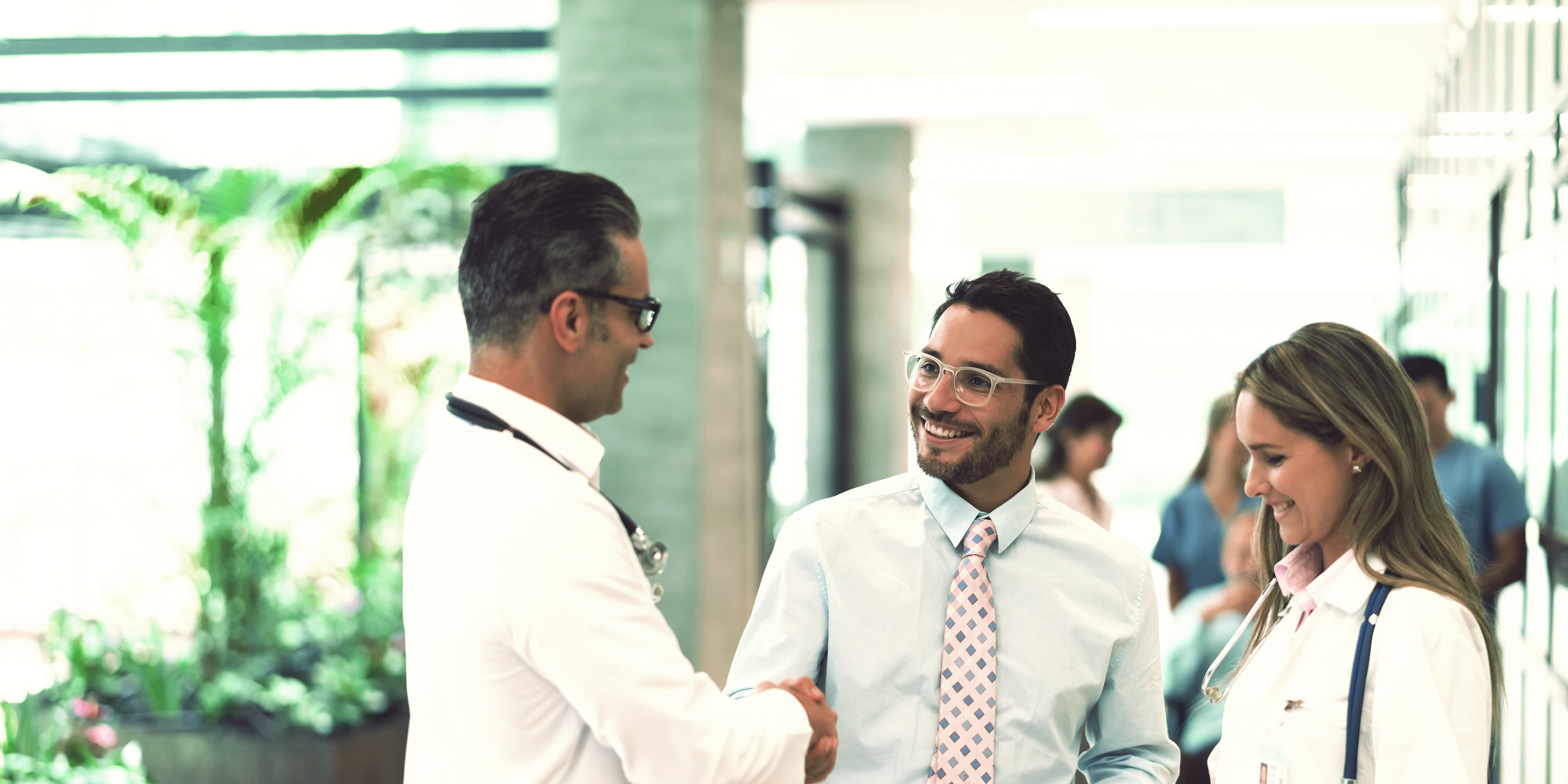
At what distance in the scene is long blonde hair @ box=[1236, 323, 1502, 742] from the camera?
1.55 metres

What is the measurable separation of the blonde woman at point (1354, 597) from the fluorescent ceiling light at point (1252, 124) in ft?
23.3

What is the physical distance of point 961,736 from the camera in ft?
5.68

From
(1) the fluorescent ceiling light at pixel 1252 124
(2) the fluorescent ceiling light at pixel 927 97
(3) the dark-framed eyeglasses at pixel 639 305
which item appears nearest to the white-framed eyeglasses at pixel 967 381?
(3) the dark-framed eyeglasses at pixel 639 305

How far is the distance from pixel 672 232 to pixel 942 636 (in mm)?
3313

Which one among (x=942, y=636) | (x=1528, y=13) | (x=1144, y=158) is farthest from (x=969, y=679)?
(x=1144, y=158)

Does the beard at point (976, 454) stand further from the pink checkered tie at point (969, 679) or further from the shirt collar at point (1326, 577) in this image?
the shirt collar at point (1326, 577)

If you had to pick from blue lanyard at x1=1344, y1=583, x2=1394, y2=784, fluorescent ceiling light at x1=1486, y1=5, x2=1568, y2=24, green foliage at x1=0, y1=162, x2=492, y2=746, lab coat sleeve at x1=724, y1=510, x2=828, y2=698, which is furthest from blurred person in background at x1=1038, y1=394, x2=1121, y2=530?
blue lanyard at x1=1344, y1=583, x2=1394, y2=784

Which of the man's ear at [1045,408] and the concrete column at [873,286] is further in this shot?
the concrete column at [873,286]

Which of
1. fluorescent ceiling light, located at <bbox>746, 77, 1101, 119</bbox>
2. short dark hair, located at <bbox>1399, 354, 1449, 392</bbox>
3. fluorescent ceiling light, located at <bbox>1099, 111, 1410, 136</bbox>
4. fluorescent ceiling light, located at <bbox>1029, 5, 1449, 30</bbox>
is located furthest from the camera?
fluorescent ceiling light, located at <bbox>1099, 111, 1410, 136</bbox>

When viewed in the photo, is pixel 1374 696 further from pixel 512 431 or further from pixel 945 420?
pixel 512 431

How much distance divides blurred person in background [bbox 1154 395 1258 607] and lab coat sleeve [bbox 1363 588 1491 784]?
2.91m

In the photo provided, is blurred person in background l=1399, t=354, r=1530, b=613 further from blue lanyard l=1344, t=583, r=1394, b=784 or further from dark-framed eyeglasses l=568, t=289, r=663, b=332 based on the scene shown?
dark-framed eyeglasses l=568, t=289, r=663, b=332

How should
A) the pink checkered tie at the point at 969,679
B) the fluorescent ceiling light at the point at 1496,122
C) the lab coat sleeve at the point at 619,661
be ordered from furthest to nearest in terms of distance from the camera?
the fluorescent ceiling light at the point at 1496,122 → the pink checkered tie at the point at 969,679 → the lab coat sleeve at the point at 619,661

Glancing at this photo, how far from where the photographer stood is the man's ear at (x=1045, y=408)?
189 cm
